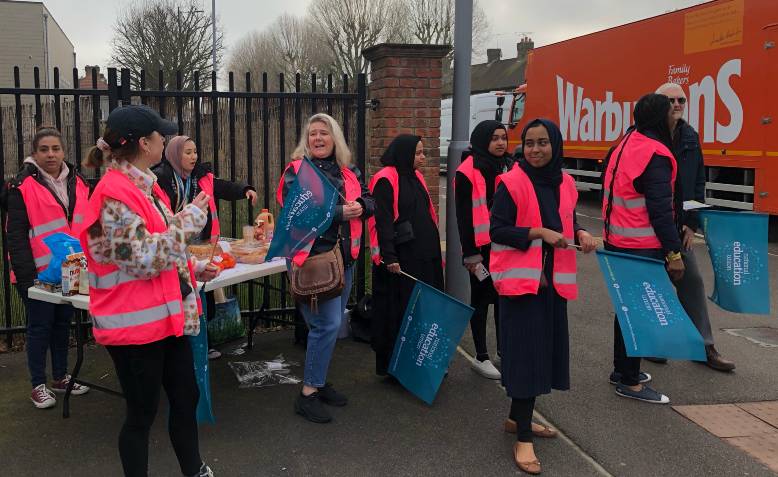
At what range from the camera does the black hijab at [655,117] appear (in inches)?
159

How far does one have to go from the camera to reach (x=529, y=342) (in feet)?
11.0

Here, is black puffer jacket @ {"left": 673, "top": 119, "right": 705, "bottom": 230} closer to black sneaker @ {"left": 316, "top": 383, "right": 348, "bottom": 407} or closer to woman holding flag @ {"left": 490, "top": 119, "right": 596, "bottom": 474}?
woman holding flag @ {"left": 490, "top": 119, "right": 596, "bottom": 474}

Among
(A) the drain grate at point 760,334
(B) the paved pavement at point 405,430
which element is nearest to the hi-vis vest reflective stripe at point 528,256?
(B) the paved pavement at point 405,430

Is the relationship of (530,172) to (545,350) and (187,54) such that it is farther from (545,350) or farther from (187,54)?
(187,54)

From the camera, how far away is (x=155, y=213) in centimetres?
262

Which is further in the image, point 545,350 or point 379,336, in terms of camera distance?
point 379,336

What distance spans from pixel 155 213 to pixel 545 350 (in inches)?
77.8

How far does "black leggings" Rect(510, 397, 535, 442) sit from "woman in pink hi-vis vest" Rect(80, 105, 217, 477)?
Answer: 1662 mm

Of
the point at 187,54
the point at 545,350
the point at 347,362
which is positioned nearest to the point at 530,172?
the point at 545,350

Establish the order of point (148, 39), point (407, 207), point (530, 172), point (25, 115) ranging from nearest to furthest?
point (530, 172) → point (407, 207) → point (25, 115) → point (148, 39)

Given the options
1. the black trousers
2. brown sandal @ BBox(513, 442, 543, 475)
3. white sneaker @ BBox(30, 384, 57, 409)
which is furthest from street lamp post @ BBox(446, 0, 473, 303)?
white sneaker @ BBox(30, 384, 57, 409)

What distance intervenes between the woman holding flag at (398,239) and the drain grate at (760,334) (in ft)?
9.41

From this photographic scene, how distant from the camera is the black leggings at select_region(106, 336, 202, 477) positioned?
2658mm

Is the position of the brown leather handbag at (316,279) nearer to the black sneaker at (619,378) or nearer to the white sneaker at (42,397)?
the white sneaker at (42,397)
